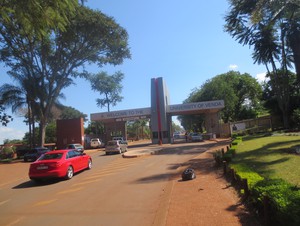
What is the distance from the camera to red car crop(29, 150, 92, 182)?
48.5 ft

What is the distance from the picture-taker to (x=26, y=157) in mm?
32969

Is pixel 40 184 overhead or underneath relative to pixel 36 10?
underneath

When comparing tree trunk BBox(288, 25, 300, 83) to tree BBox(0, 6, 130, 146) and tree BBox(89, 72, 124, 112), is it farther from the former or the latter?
tree BBox(89, 72, 124, 112)

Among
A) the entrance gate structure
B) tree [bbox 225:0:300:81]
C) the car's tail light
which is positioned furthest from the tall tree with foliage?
the car's tail light

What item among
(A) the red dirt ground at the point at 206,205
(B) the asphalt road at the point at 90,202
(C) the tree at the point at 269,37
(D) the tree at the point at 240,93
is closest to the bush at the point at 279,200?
(A) the red dirt ground at the point at 206,205

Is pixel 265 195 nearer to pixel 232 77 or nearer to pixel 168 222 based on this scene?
pixel 168 222

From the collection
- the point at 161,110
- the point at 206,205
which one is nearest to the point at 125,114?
the point at 161,110

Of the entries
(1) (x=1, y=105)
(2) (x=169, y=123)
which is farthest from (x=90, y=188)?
(2) (x=169, y=123)

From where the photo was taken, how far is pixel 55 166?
14.9m

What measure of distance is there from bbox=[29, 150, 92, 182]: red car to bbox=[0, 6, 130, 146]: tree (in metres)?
22.2

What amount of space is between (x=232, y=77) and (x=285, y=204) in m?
68.7

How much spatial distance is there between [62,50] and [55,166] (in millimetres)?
25958

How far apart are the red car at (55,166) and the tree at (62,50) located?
22.2 m

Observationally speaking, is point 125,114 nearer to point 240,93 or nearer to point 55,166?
point 240,93
